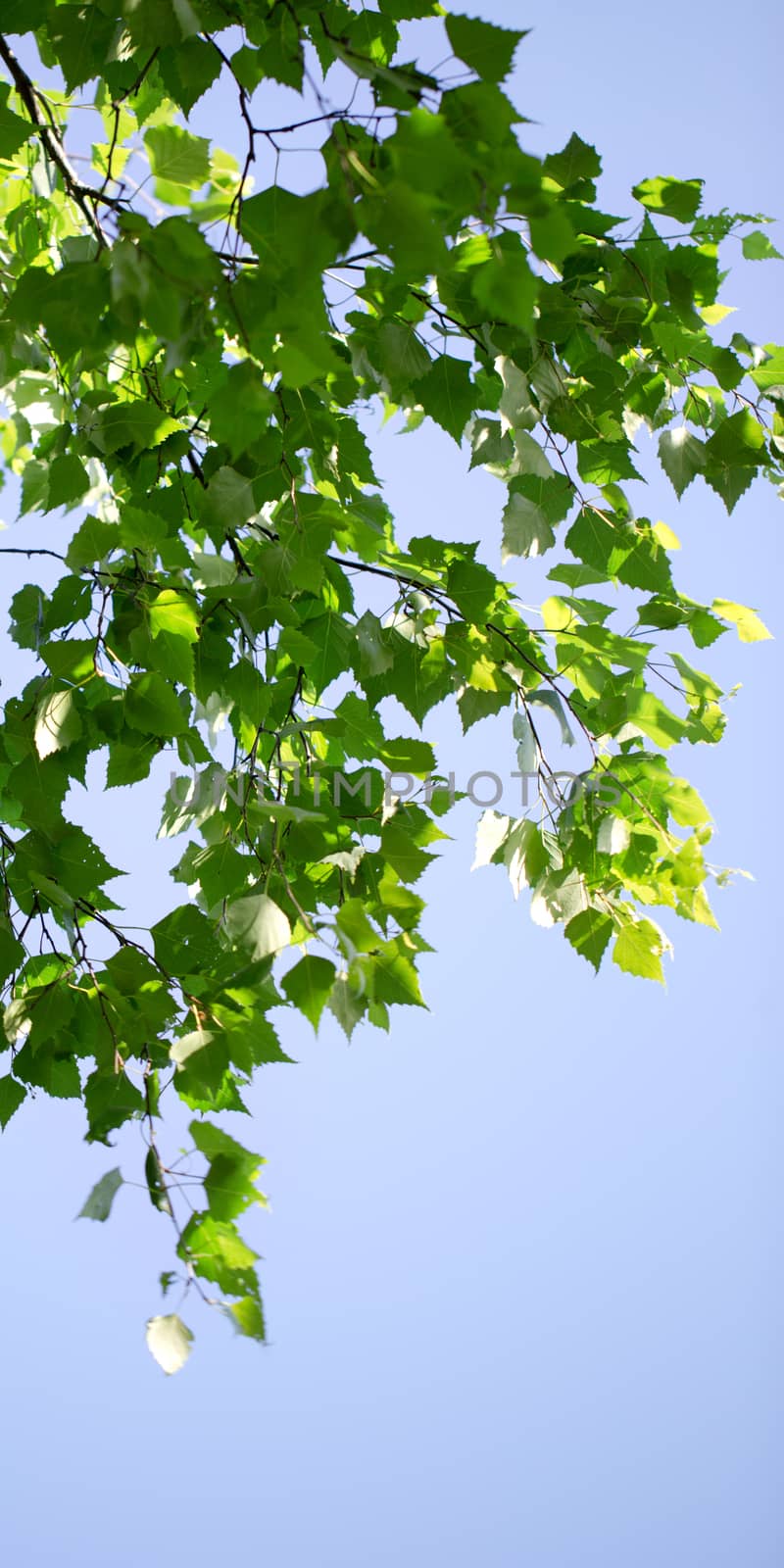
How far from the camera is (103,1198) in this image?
4.10 ft

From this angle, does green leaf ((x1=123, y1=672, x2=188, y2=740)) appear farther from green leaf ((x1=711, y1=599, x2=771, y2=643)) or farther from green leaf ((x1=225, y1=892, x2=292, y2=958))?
green leaf ((x1=711, y1=599, x2=771, y2=643))

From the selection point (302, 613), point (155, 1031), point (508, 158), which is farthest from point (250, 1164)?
point (508, 158)

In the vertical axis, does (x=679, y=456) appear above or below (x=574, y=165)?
below

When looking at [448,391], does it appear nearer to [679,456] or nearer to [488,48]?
[679,456]

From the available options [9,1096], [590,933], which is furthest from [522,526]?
[9,1096]

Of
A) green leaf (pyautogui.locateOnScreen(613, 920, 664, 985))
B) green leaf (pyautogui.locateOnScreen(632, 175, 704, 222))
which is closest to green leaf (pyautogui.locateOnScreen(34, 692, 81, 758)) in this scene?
green leaf (pyautogui.locateOnScreen(613, 920, 664, 985))

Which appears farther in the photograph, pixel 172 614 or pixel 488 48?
pixel 172 614

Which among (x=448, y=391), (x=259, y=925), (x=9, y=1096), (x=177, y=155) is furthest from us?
(x=177, y=155)

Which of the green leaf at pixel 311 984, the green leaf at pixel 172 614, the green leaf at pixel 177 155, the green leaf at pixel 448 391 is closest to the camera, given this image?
the green leaf at pixel 311 984

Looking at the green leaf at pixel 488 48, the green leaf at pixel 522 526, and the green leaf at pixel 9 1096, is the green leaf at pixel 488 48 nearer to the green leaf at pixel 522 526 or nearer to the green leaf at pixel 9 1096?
the green leaf at pixel 522 526

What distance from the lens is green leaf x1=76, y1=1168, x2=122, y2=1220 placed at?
48.8 inches

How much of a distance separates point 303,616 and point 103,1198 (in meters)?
0.86

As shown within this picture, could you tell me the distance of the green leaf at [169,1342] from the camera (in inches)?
45.9

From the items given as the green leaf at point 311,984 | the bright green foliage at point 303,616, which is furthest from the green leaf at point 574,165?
the green leaf at point 311,984
